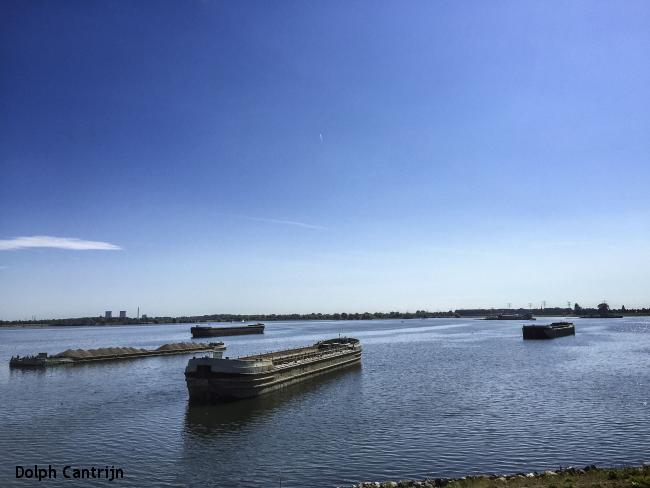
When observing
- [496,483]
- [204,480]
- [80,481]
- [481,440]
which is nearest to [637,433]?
[481,440]

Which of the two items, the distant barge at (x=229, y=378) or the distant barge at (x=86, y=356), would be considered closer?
the distant barge at (x=229, y=378)

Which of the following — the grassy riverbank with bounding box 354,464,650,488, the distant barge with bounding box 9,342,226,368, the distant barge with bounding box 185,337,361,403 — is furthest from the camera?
the distant barge with bounding box 9,342,226,368

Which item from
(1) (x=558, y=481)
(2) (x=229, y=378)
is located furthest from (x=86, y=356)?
(1) (x=558, y=481)

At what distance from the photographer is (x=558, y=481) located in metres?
18.2

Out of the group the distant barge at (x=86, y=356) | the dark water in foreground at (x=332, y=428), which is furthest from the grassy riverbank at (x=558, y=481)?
the distant barge at (x=86, y=356)

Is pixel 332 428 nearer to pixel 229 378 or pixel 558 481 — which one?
pixel 229 378

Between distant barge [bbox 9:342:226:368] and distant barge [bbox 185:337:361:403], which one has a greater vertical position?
distant barge [bbox 185:337:361:403]

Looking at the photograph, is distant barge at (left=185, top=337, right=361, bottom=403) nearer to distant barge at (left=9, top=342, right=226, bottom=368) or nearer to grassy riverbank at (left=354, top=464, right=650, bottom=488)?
distant barge at (left=9, top=342, right=226, bottom=368)

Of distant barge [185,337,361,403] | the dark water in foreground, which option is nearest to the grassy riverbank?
the dark water in foreground

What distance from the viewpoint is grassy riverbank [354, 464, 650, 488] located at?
55.7 ft

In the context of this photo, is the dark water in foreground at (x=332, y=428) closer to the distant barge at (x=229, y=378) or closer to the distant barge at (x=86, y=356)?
the distant barge at (x=229, y=378)

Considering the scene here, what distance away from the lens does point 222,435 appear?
30.3m

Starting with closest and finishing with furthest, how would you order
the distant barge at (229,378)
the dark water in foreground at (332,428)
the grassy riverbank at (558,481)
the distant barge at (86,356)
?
the grassy riverbank at (558,481), the dark water in foreground at (332,428), the distant barge at (229,378), the distant barge at (86,356)

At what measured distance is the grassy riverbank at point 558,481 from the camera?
16984 mm
